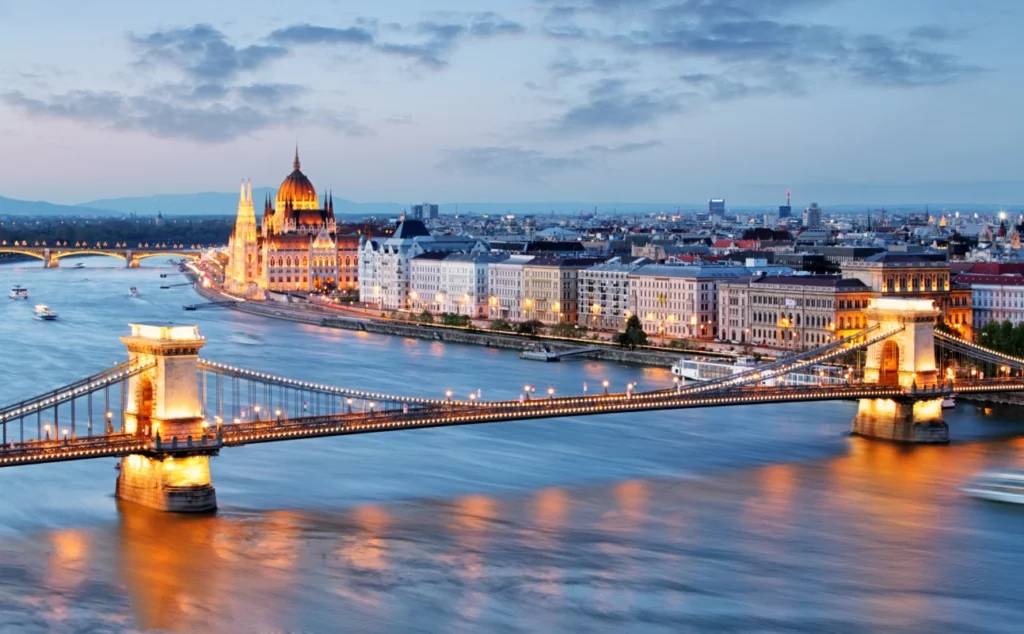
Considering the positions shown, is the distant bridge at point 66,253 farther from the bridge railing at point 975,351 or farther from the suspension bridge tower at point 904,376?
the suspension bridge tower at point 904,376

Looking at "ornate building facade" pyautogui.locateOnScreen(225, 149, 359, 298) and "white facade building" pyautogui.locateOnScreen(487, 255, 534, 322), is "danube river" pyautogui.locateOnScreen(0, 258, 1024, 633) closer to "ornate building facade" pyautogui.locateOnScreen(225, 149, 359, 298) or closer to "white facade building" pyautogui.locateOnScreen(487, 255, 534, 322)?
"white facade building" pyautogui.locateOnScreen(487, 255, 534, 322)

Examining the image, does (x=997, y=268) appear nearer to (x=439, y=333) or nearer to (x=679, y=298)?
(x=679, y=298)

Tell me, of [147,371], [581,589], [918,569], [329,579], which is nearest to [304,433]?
[147,371]

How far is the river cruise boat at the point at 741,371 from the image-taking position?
98.8 feet

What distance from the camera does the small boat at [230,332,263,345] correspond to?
43.7 m

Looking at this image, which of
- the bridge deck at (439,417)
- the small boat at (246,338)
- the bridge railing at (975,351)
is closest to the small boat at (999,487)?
the bridge deck at (439,417)

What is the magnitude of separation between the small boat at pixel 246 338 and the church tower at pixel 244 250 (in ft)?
84.2

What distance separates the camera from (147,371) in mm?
19422

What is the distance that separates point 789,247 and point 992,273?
21.9m

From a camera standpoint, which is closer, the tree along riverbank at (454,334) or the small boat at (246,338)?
the tree along riverbank at (454,334)

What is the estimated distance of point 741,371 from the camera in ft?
104

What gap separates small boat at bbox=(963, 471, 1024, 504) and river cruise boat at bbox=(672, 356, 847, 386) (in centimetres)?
576

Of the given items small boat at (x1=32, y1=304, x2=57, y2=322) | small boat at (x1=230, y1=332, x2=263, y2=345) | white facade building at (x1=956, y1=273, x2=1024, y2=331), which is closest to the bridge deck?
white facade building at (x1=956, y1=273, x2=1024, y2=331)

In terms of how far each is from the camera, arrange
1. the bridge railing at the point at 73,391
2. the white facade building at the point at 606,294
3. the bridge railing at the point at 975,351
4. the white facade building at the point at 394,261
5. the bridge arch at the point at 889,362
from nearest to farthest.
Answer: the bridge railing at the point at 73,391, the bridge arch at the point at 889,362, the bridge railing at the point at 975,351, the white facade building at the point at 606,294, the white facade building at the point at 394,261
